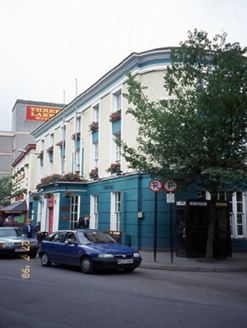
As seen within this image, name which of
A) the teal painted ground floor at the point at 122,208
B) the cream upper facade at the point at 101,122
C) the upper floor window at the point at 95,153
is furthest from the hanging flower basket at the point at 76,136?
the teal painted ground floor at the point at 122,208

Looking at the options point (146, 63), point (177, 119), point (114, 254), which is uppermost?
point (146, 63)

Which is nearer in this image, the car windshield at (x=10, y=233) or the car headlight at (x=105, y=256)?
the car headlight at (x=105, y=256)

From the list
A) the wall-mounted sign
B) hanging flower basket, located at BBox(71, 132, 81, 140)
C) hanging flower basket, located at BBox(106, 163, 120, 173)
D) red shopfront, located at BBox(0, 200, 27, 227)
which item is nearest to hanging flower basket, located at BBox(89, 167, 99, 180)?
hanging flower basket, located at BBox(106, 163, 120, 173)

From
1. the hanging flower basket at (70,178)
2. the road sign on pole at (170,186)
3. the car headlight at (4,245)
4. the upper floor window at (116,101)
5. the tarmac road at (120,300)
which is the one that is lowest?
the tarmac road at (120,300)

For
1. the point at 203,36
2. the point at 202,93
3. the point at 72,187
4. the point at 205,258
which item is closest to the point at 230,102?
the point at 202,93

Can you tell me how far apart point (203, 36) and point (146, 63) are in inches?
261

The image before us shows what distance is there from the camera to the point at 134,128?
67.4 feet

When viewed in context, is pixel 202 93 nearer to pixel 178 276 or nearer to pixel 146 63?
pixel 178 276

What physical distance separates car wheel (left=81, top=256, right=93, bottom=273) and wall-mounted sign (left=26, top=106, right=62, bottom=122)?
171 ft

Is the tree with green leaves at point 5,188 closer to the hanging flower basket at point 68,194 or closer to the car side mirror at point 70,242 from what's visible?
the hanging flower basket at point 68,194

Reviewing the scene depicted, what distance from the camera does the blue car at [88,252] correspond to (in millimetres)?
11273

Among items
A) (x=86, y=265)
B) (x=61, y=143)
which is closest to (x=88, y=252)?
(x=86, y=265)

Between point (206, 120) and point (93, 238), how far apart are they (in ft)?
19.3

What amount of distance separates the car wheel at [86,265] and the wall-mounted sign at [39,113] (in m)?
52.2
